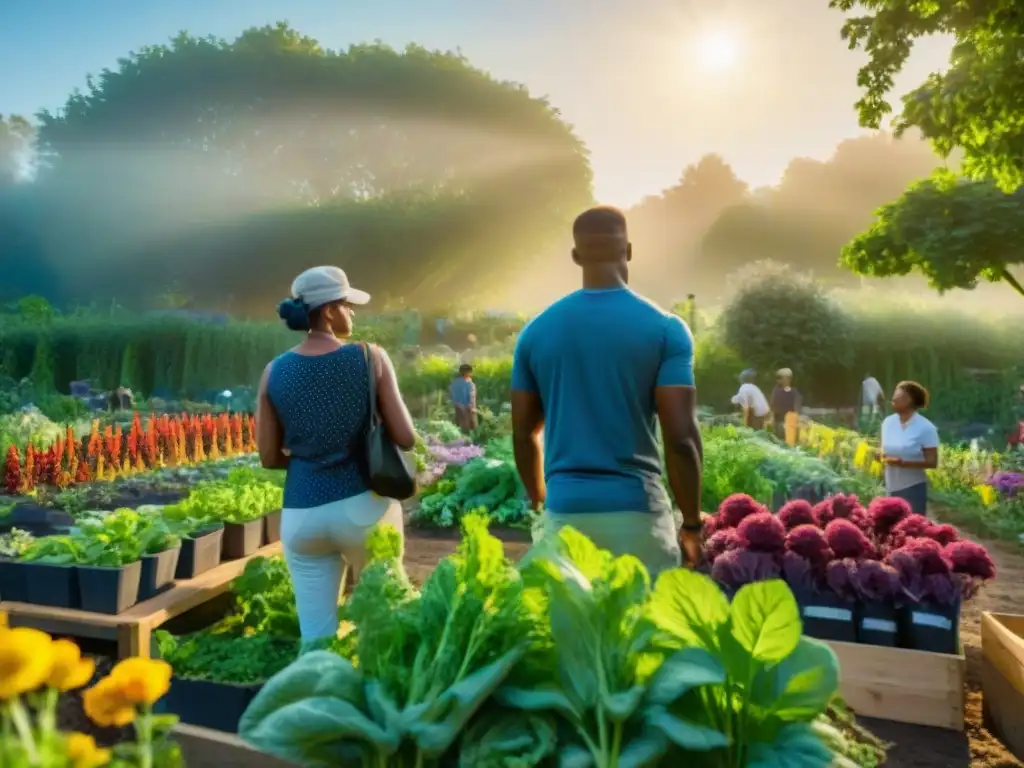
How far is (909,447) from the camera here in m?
5.20

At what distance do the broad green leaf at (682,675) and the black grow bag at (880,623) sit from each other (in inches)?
108

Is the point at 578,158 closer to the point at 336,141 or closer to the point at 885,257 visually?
the point at 336,141

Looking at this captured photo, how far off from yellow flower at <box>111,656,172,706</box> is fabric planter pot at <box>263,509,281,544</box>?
377 cm

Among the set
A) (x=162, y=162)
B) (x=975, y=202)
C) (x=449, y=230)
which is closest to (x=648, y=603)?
(x=975, y=202)

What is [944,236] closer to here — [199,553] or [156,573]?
[199,553]

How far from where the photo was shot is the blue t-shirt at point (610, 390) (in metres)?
2.18

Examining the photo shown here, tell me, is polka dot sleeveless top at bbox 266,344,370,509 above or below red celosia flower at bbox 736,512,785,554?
above

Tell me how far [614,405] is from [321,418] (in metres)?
1.00

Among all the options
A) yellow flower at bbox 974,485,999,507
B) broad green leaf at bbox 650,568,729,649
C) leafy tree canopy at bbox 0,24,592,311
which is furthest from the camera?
leafy tree canopy at bbox 0,24,592,311

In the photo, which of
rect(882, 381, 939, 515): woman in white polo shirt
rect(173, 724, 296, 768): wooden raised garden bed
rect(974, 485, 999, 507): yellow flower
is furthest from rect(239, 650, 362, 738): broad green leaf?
rect(974, 485, 999, 507): yellow flower

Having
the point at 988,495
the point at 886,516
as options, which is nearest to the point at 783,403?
the point at 988,495

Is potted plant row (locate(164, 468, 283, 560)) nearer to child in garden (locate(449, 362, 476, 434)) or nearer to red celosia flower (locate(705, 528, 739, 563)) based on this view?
red celosia flower (locate(705, 528, 739, 563))

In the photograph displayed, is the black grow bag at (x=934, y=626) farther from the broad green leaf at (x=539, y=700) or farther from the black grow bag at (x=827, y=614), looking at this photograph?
the broad green leaf at (x=539, y=700)

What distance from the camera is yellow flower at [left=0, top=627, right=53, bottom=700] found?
2.54 ft
